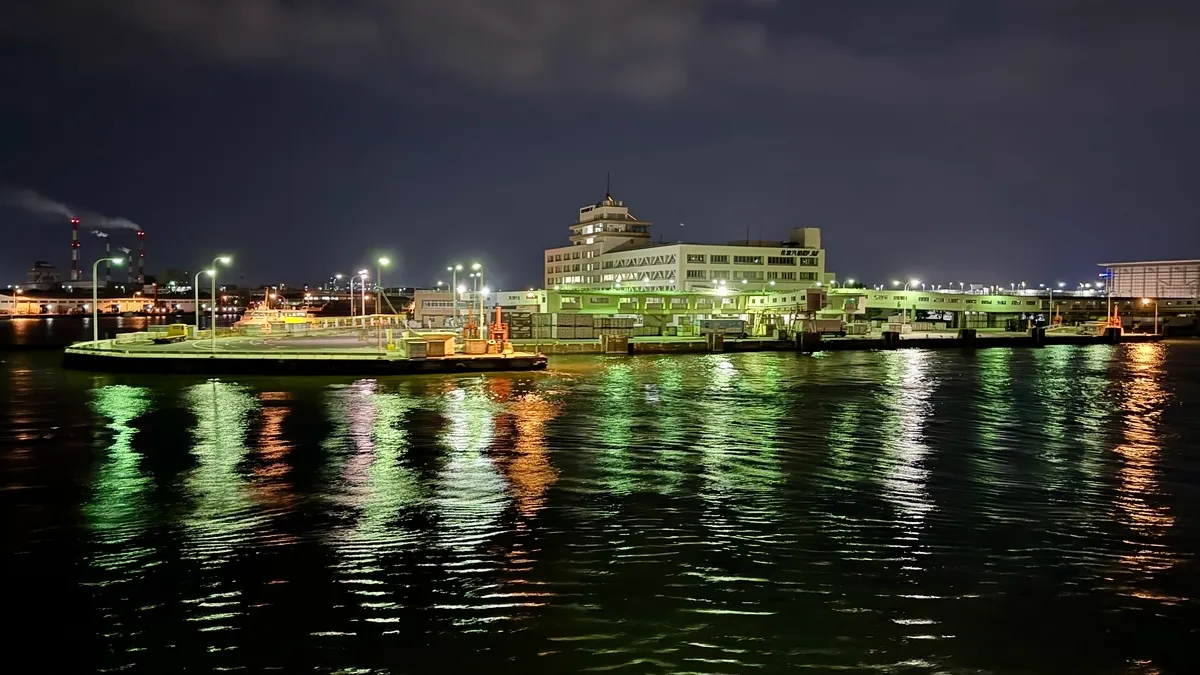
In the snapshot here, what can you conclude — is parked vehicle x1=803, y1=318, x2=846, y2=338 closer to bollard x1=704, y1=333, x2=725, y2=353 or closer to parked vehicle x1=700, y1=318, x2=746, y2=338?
parked vehicle x1=700, y1=318, x2=746, y2=338

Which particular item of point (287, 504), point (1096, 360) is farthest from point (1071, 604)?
point (1096, 360)

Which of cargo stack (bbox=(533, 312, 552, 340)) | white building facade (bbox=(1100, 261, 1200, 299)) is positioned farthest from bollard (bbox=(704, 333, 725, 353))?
white building facade (bbox=(1100, 261, 1200, 299))

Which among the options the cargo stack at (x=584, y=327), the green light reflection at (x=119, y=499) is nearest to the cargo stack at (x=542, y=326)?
the cargo stack at (x=584, y=327)

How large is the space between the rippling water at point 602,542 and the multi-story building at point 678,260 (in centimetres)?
9465

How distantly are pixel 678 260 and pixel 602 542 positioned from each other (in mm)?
113625

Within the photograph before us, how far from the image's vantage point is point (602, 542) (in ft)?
40.7

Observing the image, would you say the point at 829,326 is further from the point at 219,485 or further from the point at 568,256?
the point at 568,256

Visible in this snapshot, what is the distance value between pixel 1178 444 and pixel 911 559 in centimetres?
1663

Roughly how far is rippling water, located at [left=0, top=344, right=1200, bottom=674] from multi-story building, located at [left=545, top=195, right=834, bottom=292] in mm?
94649

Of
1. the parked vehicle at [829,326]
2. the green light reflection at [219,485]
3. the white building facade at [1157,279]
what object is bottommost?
the green light reflection at [219,485]

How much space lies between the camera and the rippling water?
8750 mm

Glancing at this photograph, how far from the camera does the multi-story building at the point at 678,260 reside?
12531 cm

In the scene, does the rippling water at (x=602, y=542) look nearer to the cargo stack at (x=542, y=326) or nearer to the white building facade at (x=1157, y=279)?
the cargo stack at (x=542, y=326)

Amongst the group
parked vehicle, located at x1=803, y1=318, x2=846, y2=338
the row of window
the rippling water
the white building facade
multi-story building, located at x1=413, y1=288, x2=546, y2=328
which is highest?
the row of window
